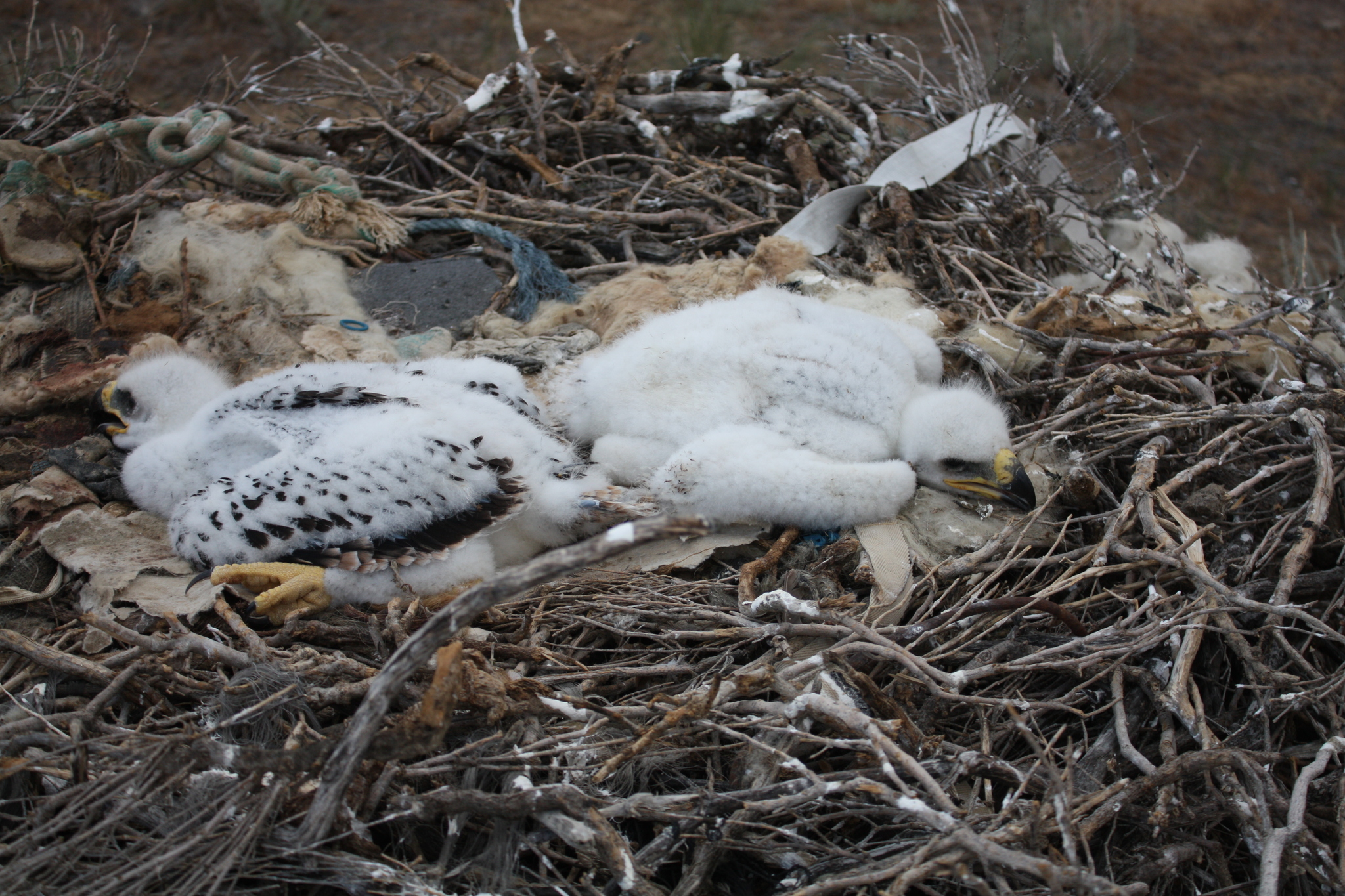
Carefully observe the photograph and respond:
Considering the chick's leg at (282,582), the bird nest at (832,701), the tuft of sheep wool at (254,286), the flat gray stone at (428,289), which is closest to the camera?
the bird nest at (832,701)

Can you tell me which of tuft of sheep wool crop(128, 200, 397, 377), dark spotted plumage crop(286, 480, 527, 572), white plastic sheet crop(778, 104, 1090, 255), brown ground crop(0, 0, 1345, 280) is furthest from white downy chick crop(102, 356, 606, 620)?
brown ground crop(0, 0, 1345, 280)

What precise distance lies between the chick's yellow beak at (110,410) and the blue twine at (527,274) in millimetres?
1140

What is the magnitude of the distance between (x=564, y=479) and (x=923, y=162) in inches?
72.5

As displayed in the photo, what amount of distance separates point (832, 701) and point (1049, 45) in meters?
7.43

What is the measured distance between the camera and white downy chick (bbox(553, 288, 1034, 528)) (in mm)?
1973

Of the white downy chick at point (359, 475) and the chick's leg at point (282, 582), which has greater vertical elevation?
the white downy chick at point (359, 475)

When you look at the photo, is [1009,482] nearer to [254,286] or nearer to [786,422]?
[786,422]

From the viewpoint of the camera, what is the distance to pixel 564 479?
2115 millimetres

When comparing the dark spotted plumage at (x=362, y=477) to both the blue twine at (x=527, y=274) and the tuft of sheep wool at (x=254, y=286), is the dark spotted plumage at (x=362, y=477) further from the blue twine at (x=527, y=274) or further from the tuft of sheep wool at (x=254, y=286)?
the blue twine at (x=527, y=274)

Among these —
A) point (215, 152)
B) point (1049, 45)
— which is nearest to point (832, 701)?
point (215, 152)

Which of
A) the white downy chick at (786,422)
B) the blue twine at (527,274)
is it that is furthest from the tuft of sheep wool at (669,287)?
the white downy chick at (786,422)

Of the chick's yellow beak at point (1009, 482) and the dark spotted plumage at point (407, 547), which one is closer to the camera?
the dark spotted plumage at point (407, 547)

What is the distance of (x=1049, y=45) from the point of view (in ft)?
23.2

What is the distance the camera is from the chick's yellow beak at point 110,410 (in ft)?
7.41
